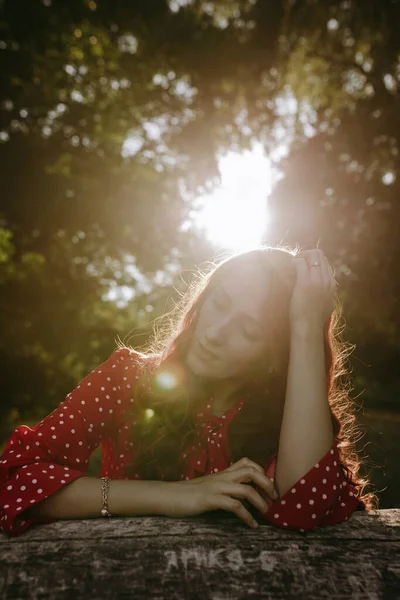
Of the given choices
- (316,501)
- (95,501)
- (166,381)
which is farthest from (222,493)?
(166,381)

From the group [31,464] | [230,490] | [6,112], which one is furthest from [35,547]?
[6,112]

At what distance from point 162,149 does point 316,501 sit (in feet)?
43.2

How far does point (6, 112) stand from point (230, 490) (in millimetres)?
10519

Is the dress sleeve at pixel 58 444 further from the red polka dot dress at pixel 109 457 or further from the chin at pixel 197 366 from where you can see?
the chin at pixel 197 366

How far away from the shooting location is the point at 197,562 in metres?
1.05

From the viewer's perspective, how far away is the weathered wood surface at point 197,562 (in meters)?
0.97

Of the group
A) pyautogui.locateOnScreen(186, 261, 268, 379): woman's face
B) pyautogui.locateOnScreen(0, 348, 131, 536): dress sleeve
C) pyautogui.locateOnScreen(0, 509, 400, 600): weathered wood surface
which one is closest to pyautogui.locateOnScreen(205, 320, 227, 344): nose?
pyautogui.locateOnScreen(186, 261, 268, 379): woman's face

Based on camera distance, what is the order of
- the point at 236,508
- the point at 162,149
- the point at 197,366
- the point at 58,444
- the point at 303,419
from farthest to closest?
the point at 162,149
the point at 197,366
the point at 58,444
the point at 303,419
the point at 236,508

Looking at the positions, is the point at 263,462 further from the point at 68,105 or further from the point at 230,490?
the point at 68,105

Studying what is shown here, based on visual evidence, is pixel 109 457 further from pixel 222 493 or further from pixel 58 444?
pixel 222 493

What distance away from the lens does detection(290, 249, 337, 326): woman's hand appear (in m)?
1.78

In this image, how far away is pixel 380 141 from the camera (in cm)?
1032

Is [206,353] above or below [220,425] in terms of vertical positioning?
above

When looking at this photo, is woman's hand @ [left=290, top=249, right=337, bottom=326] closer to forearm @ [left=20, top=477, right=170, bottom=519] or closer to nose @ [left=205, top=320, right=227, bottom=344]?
nose @ [left=205, top=320, right=227, bottom=344]
